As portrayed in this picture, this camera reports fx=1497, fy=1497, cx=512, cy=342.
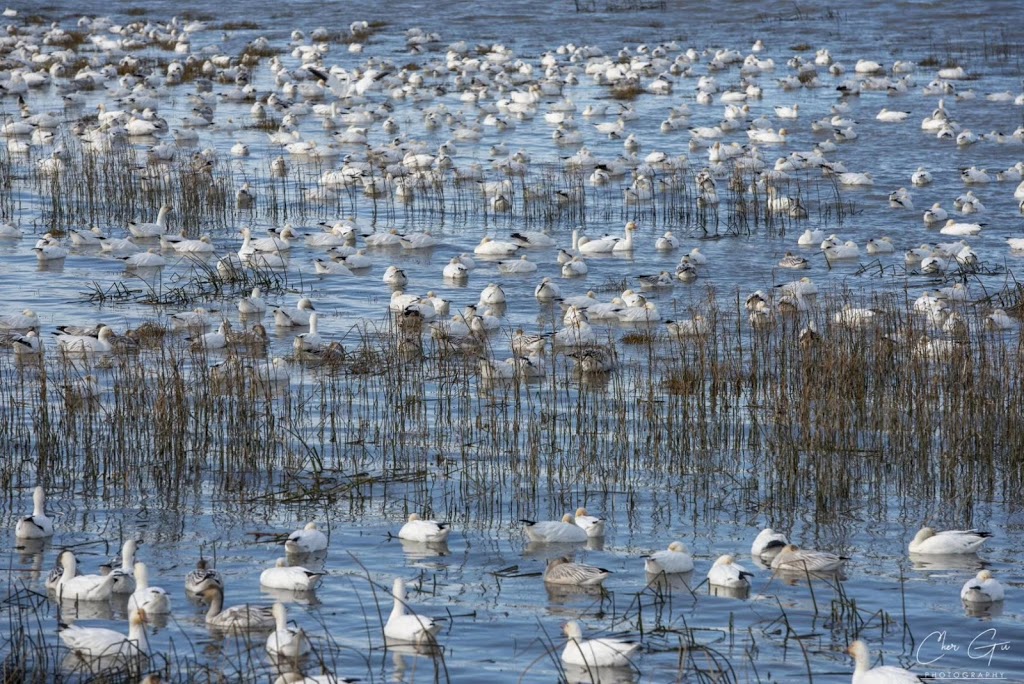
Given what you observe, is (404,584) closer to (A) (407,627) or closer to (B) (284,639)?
(A) (407,627)

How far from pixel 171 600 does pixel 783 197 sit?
16.9 m

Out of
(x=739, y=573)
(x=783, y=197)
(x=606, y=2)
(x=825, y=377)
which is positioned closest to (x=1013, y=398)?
(x=825, y=377)

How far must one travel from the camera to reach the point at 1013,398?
38.3ft

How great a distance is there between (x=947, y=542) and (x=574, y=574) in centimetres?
250

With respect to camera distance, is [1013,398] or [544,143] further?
[544,143]

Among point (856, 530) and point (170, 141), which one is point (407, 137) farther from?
point (856, 530)

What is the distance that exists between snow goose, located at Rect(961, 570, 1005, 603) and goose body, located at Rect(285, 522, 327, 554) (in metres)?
4.13

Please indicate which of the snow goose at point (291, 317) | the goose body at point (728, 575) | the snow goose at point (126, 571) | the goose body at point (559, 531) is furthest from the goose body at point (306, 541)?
the snow goose at point (291, 317)

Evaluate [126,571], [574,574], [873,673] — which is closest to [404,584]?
[574,574]

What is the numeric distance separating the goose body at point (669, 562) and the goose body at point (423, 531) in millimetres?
1422

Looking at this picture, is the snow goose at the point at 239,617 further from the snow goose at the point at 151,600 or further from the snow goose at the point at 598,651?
the snow goose at the point at 598,651

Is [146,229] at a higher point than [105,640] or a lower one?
higher

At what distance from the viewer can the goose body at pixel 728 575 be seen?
30.4 feet

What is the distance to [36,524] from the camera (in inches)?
396
